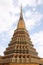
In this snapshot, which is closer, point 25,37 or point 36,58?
point 36,58

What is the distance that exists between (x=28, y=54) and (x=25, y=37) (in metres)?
6.35

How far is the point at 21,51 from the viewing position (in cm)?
5338

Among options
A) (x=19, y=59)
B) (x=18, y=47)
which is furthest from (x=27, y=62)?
(x=18, y=47)

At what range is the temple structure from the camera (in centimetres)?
5062

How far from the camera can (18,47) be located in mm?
53938

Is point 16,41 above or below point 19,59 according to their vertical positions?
above

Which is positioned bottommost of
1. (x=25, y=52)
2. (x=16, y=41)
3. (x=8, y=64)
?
(x=8, y=64)

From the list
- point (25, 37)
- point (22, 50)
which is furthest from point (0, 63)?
point (25, 37)

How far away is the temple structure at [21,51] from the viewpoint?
5062cm

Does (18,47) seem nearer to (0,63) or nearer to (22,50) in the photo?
(22,50)

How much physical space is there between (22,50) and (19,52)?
2.94 ft

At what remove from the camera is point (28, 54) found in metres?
51.7

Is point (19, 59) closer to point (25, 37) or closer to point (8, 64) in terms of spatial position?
point (8, 64)

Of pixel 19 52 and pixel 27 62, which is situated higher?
pixel 19 52
